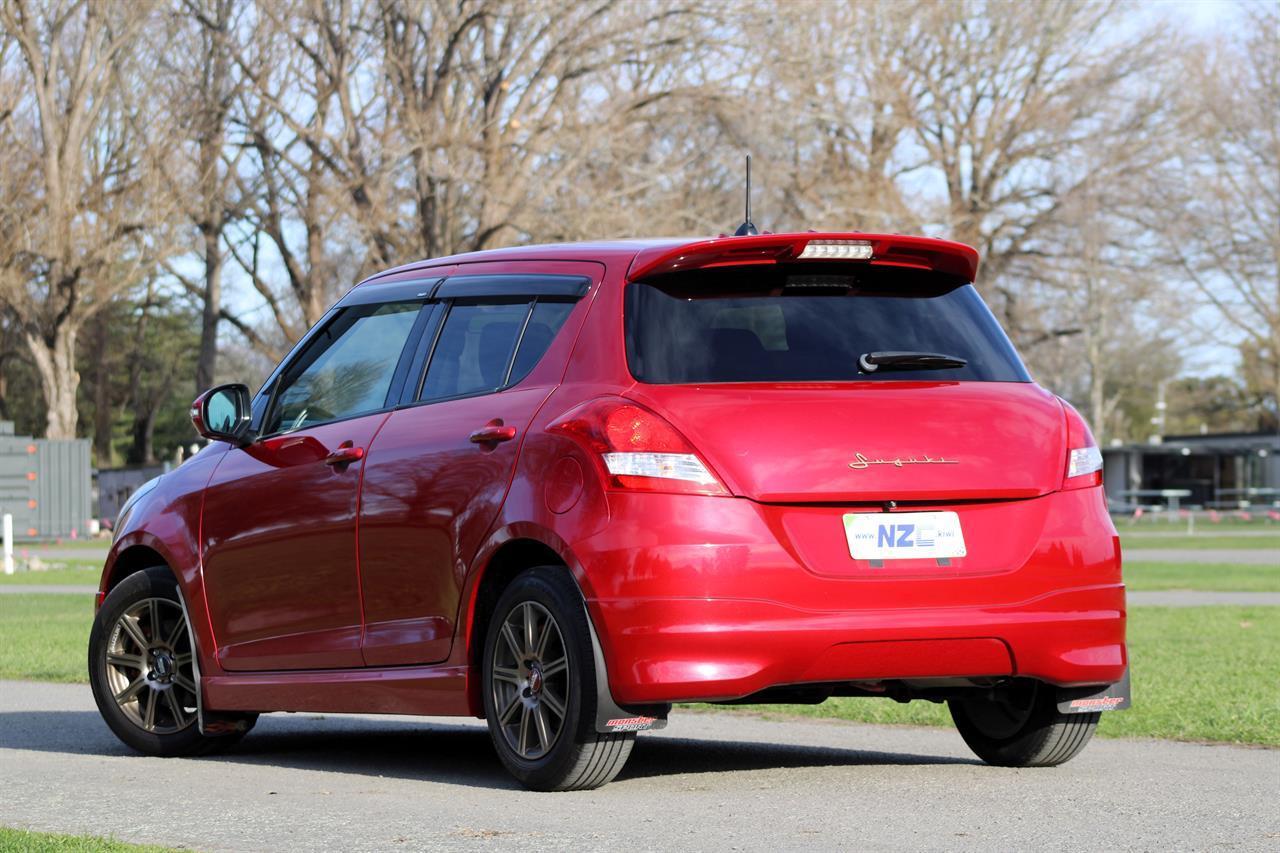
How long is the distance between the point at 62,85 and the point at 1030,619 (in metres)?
40.4

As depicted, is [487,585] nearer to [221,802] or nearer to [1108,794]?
[221,802]

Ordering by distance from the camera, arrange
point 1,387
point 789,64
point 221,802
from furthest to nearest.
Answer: point 1,387, point 789,64, point 221,802

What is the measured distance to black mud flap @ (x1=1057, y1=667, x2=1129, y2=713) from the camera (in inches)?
268

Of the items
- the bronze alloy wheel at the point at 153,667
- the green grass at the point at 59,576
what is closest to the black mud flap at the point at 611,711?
the bronze alloy wheel at the point at 153,667

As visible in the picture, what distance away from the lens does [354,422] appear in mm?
7520

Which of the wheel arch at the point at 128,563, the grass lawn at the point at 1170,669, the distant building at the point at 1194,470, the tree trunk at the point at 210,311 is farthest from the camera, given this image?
the distant building at the point at 1194,470

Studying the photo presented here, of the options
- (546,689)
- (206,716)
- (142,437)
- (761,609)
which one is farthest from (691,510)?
(142,437)

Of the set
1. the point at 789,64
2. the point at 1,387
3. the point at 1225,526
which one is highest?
the point at 789,64

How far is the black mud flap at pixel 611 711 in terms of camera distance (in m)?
6.20

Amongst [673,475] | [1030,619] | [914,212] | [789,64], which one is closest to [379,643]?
[673,475]

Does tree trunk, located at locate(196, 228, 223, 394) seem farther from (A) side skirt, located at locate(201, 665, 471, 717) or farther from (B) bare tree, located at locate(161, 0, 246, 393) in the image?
(A) side skirt, located at locate(201, 665, 471, 717)

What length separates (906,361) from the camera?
21.7ft

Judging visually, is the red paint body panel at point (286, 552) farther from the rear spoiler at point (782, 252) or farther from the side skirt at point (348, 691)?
the rear spoiler at point (782, 252)

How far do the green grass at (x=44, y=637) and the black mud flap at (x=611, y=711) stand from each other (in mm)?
6970
